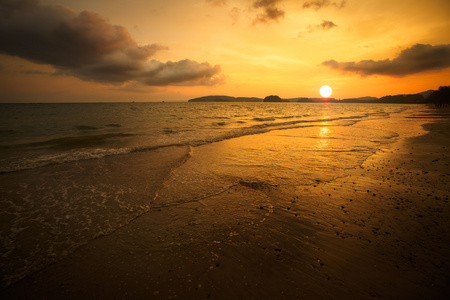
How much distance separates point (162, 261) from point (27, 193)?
7.11 metres

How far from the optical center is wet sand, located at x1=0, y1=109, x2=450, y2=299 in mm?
3396

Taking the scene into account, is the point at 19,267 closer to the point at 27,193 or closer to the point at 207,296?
the point at 207,296

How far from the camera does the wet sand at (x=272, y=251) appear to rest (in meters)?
3.40

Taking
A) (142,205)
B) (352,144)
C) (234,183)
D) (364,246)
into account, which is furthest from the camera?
(352,144)

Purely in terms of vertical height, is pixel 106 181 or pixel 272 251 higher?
pixel 106 181

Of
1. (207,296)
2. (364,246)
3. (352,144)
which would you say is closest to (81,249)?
(207,296)

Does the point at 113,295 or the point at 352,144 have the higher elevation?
the point at 352,144

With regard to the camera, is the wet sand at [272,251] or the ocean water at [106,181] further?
the ocean water at [106,181]

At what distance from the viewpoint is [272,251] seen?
4289 mm

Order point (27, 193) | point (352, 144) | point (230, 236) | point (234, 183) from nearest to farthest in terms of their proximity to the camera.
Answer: point (230, 236) → point (27, 193) → point (234, 183) → point (352, 144)

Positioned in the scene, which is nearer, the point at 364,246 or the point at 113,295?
the point at 113,295

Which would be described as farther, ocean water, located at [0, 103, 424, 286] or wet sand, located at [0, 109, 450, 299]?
ocean water, located at [0, 103, 424, 286]

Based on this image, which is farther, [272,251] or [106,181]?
[106,181]

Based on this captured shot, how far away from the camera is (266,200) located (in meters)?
6.66
